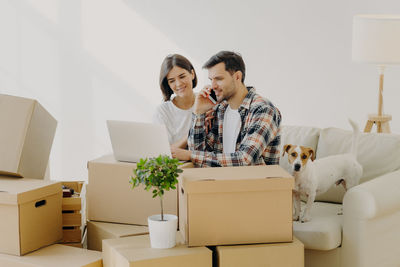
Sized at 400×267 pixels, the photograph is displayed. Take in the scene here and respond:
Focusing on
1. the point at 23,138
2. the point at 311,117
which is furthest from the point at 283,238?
the point at 311,117

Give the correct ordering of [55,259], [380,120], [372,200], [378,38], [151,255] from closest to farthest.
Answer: [151,255], [55,259], [372,200], [378,38], [380,120]

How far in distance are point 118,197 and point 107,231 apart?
6.3 inches

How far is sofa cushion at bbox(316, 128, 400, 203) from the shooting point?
2.83m

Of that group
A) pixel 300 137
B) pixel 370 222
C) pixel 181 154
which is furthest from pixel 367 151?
pixel 181 154

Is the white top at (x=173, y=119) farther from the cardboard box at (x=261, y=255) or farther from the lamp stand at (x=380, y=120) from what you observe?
the lamp stand at (x=380, y=120)

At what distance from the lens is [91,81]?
15.6ft

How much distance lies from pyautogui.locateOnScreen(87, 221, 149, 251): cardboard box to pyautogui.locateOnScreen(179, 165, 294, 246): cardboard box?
320mm

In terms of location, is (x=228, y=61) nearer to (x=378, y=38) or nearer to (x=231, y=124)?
(x=231, y=124)

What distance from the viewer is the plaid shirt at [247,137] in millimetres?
2381

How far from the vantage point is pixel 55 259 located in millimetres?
2203

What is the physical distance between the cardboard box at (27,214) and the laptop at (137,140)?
1.09ft

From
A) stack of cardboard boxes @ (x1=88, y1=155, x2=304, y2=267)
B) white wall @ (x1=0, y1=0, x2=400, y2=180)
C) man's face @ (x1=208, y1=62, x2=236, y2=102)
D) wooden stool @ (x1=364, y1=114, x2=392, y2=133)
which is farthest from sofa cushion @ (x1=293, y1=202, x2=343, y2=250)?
white wall @ (x1=0, y1=0, x2=400, y2=180)

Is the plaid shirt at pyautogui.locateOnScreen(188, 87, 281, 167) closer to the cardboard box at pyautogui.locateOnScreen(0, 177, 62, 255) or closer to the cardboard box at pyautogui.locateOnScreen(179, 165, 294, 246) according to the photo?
the cardboard box at pyautogui.locateOnScreen(179, 165, 294, 246)

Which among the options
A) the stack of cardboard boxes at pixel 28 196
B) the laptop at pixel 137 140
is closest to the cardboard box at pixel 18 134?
the stack of cardboard boxes at pixel 28 196
